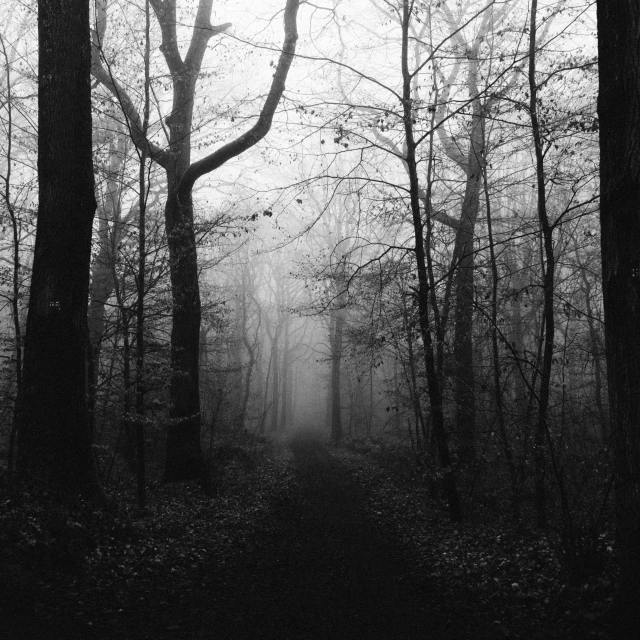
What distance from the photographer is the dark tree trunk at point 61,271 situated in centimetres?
638

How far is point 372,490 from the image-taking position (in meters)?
11.6

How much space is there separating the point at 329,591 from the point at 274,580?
0.72 meters

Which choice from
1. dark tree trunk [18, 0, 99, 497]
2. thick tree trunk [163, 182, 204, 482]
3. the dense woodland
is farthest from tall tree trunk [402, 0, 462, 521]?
thick tree trunk [163, 182, 204, 482]

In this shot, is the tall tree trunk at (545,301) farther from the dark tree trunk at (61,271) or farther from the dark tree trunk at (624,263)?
the dark tree trunk at (61,271)

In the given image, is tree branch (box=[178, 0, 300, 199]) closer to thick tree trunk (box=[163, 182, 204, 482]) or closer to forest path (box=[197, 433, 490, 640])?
thick tree trunk (box=[163, 182, 204, 482])

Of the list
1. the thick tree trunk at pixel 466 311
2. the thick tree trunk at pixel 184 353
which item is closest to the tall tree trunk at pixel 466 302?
the thick tree trunk at pixel 466 311

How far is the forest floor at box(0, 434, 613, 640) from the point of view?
14.5 feet

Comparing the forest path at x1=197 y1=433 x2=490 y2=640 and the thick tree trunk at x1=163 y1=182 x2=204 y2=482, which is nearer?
the forest path at x1=197 y1=433 x2=490 y2=640

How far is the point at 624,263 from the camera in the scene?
13.1 ft

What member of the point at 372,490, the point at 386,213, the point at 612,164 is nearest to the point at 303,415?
the point at 372,490

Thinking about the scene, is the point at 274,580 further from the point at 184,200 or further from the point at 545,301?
the point at 184,200

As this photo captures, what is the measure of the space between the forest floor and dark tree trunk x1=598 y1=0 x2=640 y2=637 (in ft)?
2.40

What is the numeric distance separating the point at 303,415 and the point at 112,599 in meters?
52.5

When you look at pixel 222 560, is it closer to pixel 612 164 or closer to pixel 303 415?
pixel 612 164
